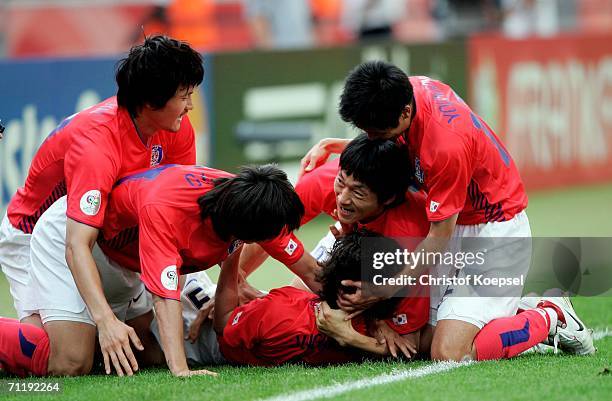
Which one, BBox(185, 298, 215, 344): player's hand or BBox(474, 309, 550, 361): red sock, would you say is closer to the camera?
BBox(474, 309, 550, 361): red sock

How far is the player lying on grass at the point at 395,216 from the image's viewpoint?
19.2 feet

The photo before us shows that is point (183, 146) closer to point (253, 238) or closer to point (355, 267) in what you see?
point (253, 238)

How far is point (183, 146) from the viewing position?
6539 mm

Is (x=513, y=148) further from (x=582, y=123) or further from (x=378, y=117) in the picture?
(x=378, y=117)

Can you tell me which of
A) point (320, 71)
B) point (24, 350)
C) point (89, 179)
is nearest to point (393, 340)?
point (89, 179)

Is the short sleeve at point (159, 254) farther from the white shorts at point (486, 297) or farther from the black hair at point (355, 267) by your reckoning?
the white shorts at point (486, 297)

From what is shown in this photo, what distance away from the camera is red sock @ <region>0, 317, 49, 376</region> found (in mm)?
5773

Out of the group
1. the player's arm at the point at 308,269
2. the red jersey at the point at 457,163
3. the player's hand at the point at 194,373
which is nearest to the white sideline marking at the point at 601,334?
the red jersey at the point at 457,163

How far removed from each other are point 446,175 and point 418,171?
0.31 meters

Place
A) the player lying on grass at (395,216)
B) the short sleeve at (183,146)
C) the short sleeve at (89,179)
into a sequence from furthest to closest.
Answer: the short sleeve at (183,146) → the player lying on grass at (395,216) → the short sleeve at (89,179)

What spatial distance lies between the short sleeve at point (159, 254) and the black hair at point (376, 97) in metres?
1.03

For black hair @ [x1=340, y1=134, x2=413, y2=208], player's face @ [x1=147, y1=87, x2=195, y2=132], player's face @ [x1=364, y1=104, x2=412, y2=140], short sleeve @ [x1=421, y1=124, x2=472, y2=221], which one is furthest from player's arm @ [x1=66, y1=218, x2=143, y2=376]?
short sleeve @ [x1=421, y1=124, x2=472, y2=221]

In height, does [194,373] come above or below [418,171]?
below

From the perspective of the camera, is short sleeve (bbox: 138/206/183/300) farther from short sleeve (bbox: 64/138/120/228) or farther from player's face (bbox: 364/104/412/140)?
player's face (bbox: 364/104/412/140)
